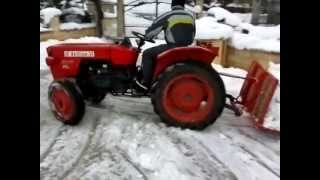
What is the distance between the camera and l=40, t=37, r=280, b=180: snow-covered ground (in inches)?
147

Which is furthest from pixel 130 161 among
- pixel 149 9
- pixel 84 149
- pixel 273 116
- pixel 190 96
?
pixel 149 9

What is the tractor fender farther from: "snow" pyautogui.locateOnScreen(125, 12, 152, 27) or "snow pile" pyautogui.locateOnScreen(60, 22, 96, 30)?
"snow" pyautogui.locateOnScreen(125, 12, 152, 27)

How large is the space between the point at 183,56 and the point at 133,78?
0.69 metres

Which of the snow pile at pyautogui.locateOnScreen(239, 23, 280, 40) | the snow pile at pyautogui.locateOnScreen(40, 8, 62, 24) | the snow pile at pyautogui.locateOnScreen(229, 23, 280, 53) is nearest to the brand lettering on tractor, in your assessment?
the snow pile at pyautogui.locateOnScreen(229, 23, 280, 53)

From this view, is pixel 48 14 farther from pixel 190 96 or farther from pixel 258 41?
pixel 190 96

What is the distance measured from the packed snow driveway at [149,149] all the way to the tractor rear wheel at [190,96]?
0.13 metres

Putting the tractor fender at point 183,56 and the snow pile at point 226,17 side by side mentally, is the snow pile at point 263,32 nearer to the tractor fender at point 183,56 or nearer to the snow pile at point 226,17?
the snow pile at point 226,17

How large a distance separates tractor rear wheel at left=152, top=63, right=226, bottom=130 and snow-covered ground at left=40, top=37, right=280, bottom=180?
128mm

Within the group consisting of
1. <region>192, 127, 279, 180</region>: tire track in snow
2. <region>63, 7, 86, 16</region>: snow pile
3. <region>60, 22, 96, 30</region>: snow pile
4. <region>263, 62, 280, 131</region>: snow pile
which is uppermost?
<region>63, 7, 86, 16</region>: snow pile

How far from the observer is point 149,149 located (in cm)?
416

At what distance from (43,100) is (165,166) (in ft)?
8.19

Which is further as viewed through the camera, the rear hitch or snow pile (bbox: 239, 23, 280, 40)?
snow pile (bbox: 239, 23, 280, 40)

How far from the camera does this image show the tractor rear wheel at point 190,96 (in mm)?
4582
